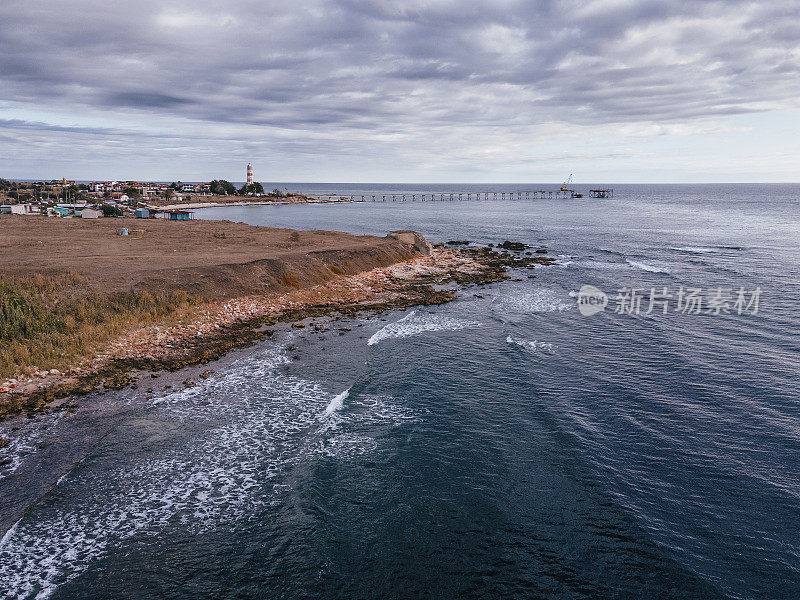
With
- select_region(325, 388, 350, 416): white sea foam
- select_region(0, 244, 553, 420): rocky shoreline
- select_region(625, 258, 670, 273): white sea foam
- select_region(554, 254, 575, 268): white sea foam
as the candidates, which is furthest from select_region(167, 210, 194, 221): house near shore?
select_region(325, 388, 350, 416): white sea foam

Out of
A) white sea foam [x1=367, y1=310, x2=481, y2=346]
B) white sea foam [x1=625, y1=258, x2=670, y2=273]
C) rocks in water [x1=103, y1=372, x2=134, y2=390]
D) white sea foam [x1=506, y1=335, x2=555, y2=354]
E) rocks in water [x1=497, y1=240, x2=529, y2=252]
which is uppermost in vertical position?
rocks in water [x1=497, y1=240, x2=529, y2=252]

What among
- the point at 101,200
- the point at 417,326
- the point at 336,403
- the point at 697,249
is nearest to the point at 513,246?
the point at 697,249

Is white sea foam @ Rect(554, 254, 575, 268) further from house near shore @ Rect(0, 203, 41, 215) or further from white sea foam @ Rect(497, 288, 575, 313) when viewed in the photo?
house near shore @ Rect(0, 203, 41, 215)

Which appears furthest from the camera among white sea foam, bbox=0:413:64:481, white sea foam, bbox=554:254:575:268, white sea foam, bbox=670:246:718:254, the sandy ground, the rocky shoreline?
white sea foam, bbox=670:246:718:254

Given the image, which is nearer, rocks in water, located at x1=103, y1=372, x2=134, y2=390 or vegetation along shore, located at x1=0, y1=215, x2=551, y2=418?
rocks in water, located at x1=103, y1=372, x2=134, y2=390

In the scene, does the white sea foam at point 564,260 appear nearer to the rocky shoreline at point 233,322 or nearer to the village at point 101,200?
the rocky shoreline at point 233,322

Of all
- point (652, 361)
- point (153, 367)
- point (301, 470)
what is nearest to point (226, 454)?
point (301, 470)

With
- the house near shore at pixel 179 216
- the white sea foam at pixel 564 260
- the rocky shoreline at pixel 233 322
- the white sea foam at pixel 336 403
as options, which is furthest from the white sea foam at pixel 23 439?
the house near shore at pixel 179 216

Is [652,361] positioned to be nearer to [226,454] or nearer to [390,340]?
[390,340]
